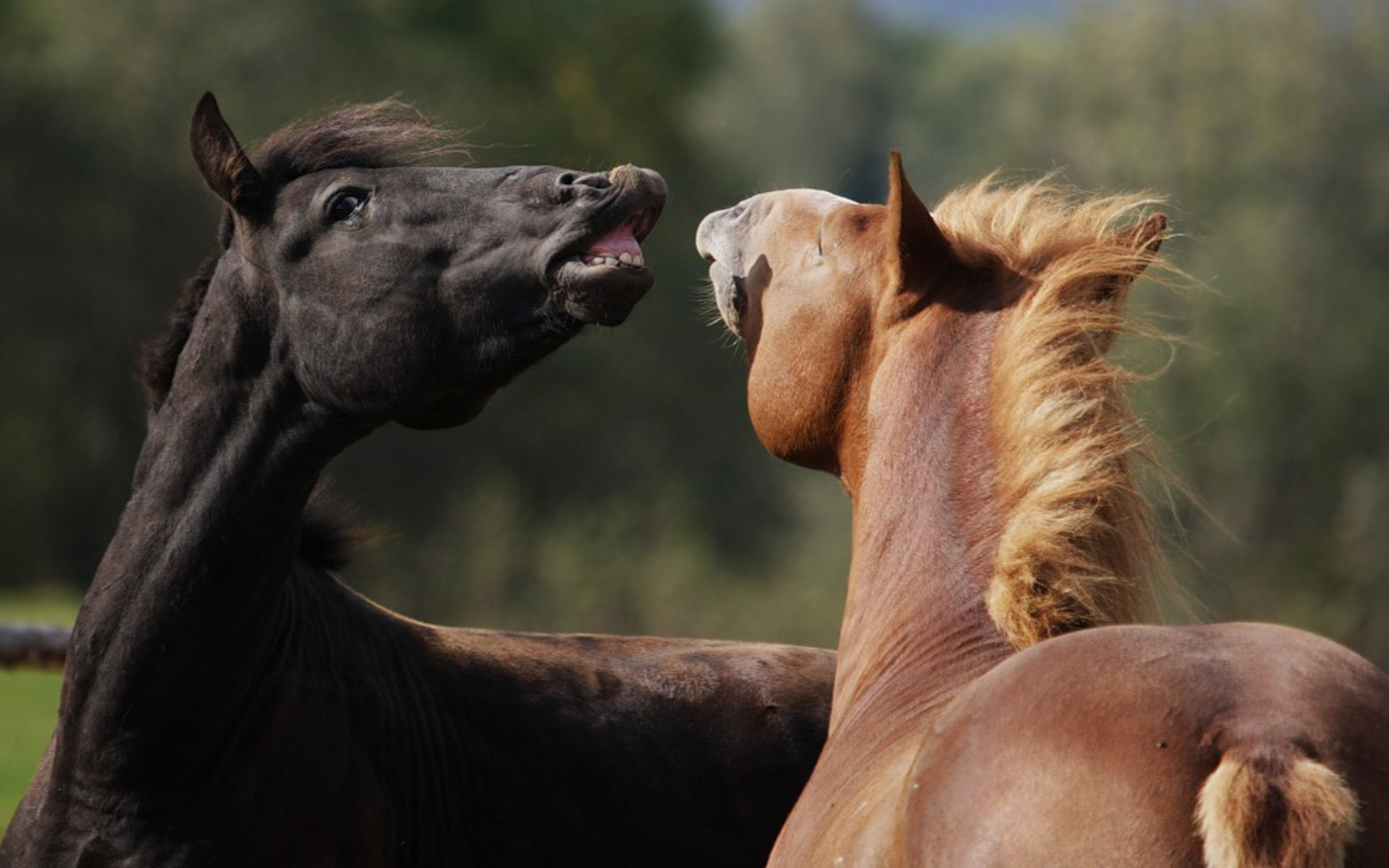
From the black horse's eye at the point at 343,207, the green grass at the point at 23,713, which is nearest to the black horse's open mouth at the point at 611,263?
the black horse's eye at the point at 343,207

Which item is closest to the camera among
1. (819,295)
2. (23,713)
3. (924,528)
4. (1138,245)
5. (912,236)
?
(924,528)

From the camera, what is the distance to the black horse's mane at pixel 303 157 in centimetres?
424

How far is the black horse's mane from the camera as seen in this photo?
4.24 meters

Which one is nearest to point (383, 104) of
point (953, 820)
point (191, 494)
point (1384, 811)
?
point (191, 494)

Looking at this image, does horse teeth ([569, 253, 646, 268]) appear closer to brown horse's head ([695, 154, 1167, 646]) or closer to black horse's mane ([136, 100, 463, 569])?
brown horse's head ([695, 154, 1167, 646])

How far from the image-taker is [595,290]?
395 cm

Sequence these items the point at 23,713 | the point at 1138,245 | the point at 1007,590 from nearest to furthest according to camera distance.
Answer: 1. the point at 1007,590
2. the point at 1138,245
3. the point at 23,713

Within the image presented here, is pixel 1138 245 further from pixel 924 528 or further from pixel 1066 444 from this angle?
pixel 924 528

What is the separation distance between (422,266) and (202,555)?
2.79 ft

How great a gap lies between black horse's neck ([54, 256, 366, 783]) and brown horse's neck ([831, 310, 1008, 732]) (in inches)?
52.8

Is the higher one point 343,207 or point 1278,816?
point 343,207

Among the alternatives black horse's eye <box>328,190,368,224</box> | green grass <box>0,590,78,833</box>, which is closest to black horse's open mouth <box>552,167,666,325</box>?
black horse's eye <box>328,190,368,224</box>

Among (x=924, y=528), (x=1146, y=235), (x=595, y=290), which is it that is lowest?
(x=924, y=528)

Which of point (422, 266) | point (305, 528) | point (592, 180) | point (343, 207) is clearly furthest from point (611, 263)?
point (305, 528)
